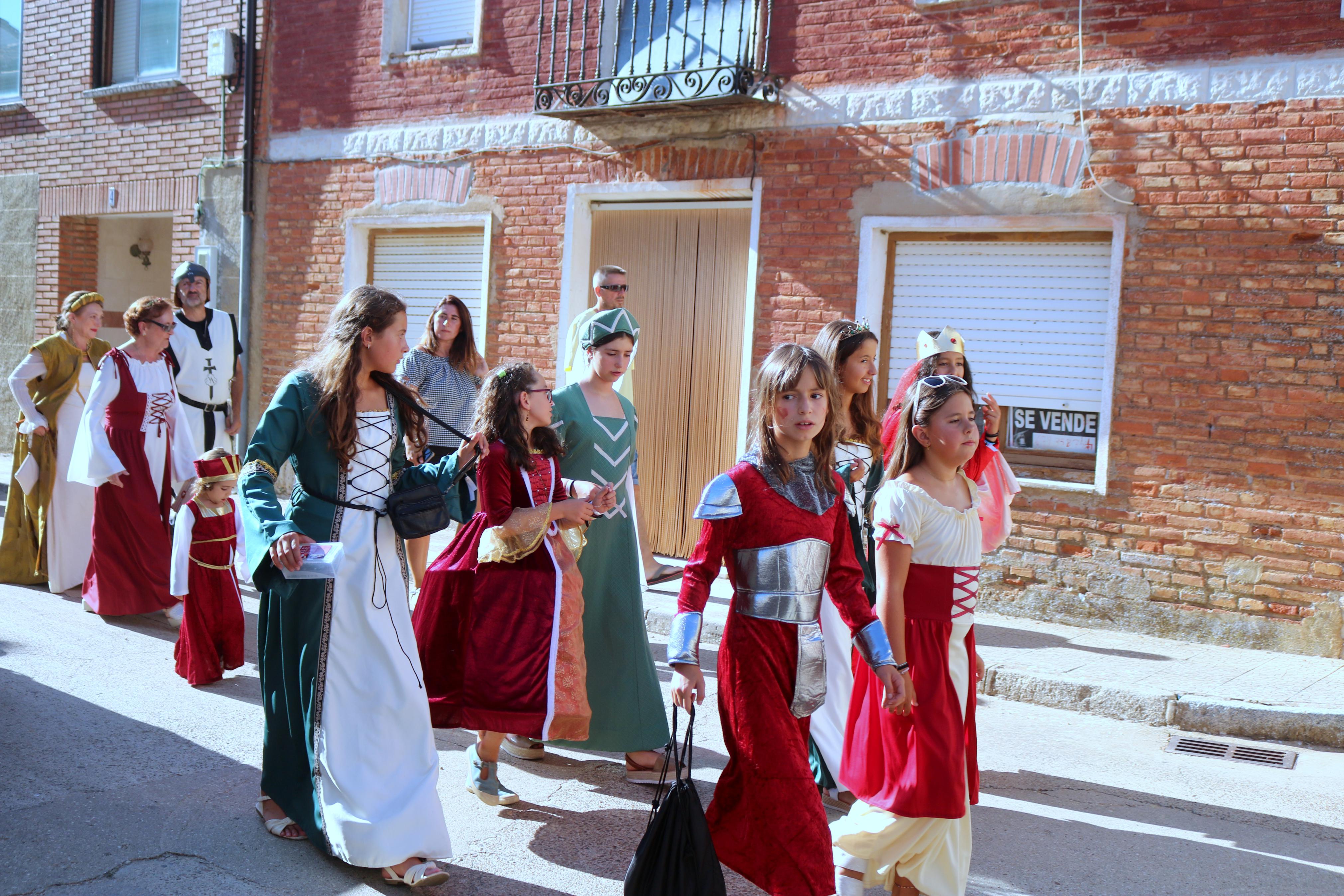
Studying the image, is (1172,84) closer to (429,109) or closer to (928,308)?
(928,308)

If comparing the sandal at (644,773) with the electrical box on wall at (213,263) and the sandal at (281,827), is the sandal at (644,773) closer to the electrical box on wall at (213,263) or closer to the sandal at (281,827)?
the sandal at (281,827)

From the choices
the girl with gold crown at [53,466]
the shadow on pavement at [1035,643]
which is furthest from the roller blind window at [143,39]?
the shadow on pavement at [1035,643]

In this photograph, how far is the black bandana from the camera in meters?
3.53

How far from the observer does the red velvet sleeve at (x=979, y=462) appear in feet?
14.3

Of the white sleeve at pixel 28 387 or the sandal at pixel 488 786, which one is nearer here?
the sandal at pixel 488 786

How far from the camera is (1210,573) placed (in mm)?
7500

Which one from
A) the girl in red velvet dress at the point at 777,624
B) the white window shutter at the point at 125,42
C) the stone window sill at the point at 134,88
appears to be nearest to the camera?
the girl in red velvet dress at the point at 777,624

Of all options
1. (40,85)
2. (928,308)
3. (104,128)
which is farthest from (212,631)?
(40,85)

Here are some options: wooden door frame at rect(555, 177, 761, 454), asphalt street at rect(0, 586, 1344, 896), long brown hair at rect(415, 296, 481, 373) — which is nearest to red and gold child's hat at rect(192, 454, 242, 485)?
asphalt street at rect(0, 586, 1344, 896)

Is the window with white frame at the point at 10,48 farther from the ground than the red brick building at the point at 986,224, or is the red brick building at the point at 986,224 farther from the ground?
the window with white frame at the point at 10,48

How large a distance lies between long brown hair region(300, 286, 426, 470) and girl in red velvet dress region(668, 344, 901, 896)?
1204 millimetres

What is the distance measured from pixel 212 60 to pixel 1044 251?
346 inches

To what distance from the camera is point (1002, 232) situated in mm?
8367

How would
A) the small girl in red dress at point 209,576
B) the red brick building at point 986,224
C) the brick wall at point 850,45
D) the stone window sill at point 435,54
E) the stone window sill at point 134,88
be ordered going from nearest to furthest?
the small girl in red dress at point 209,576 < the red brick building at point 986,224 < the brick wall at point 850,45 < the stone window sill at point 435,54 < the stone window sill at point 134,88
